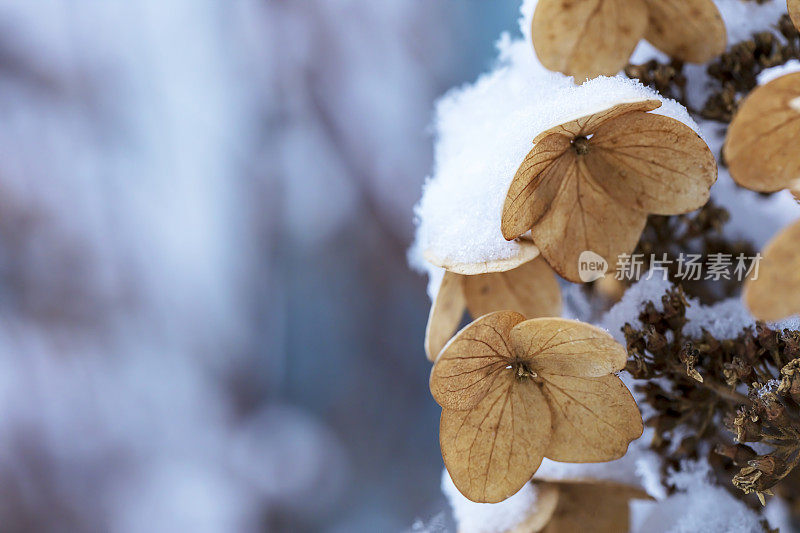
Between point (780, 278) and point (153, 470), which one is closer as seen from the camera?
point (780, 278)

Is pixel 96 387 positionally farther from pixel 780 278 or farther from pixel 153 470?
pixel 780 278

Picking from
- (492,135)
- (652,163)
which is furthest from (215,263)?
(652,163)

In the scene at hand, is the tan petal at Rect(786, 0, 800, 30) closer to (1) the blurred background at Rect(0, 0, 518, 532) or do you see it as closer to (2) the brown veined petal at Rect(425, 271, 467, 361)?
(2) the brown veined petal at Rect(425, 271, 467, 361)

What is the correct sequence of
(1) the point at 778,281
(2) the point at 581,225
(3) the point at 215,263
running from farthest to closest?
(3) the point at 215,263 → (2) the point at 581,225 → (1) the point at 778,281

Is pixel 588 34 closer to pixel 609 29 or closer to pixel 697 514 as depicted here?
pixel 609 29

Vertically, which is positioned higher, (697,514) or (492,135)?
(492,135)

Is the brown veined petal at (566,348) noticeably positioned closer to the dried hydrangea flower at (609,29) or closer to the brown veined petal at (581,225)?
the brown veined petal at (581,225)

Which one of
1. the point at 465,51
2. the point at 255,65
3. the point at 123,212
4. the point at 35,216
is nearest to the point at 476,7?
the point at 465,51

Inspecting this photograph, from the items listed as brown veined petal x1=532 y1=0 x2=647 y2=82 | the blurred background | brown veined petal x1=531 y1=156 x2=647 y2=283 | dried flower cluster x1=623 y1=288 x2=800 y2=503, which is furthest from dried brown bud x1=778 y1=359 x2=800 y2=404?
the blurred background
